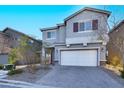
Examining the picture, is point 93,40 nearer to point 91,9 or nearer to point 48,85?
point 91,9

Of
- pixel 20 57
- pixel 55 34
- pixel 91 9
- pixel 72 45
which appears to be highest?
pixel 91 9

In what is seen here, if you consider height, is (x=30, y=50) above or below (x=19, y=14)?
below

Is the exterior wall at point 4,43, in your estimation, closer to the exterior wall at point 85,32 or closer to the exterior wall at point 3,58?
the exterior wall at point 3,58

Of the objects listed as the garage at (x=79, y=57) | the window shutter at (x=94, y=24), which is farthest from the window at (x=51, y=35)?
the window shutter at (x=94, y=24)

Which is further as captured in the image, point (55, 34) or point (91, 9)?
point (55, 34)

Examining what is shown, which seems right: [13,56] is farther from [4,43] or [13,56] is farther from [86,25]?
[86,25]

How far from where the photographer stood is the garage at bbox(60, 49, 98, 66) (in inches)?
690

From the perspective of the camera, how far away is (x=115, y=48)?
1967 cm

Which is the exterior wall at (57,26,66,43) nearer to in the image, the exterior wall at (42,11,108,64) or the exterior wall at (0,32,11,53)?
the exterior wall at (42,11,108,64)

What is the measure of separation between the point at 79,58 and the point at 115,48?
4878mm

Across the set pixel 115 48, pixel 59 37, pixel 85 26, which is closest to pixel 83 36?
pixel 85 26

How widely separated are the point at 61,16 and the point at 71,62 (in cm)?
571
